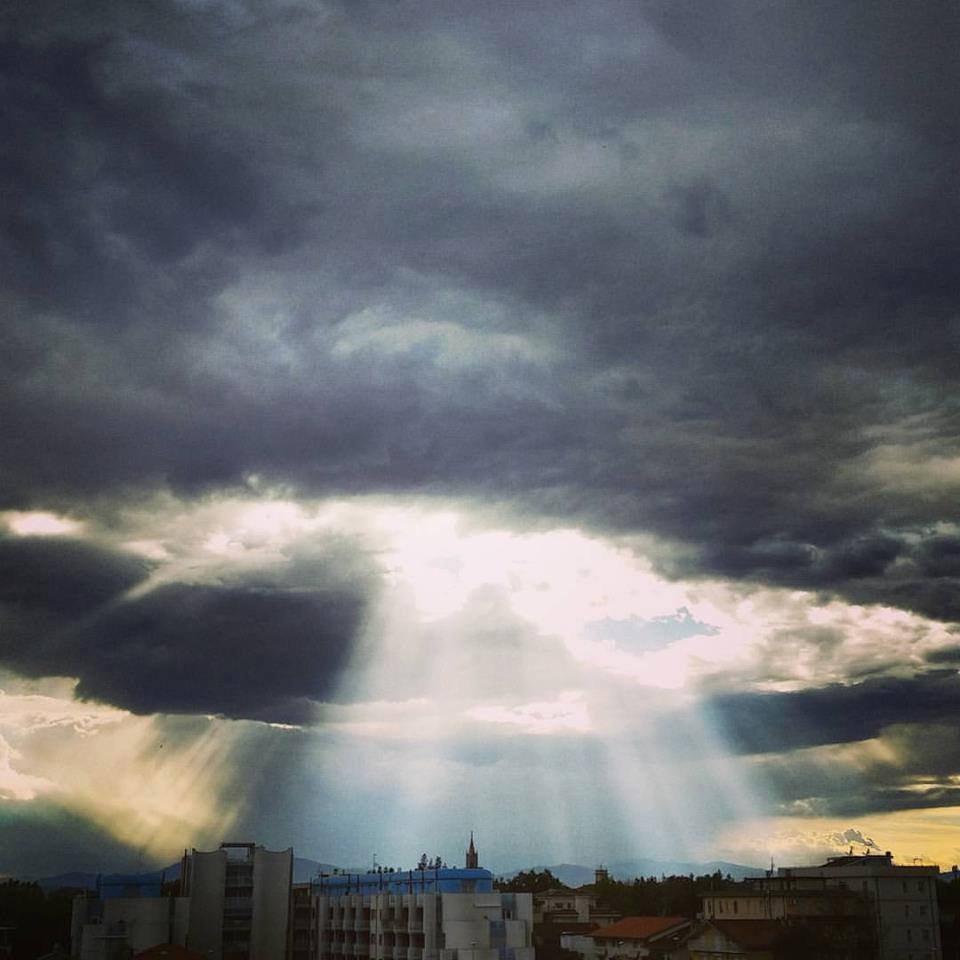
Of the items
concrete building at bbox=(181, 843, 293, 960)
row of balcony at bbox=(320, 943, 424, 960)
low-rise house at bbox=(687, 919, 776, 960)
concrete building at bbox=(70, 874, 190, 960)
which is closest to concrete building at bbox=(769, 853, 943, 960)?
low-rise house at bbox=(687, 919, 776, 960)

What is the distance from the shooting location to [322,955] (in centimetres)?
12638

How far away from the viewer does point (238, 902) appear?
125 meters

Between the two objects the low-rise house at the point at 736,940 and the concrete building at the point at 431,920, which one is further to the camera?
the low-rise house at the point at 736,940

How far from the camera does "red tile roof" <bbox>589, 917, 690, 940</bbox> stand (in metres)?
130

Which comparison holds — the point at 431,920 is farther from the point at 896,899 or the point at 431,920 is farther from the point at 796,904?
the point at 896,899

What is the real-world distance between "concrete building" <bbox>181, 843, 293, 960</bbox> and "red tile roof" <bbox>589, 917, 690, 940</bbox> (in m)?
41.3

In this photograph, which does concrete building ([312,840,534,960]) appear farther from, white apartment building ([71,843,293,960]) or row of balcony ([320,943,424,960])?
white apartment building ([71,843,293,960])

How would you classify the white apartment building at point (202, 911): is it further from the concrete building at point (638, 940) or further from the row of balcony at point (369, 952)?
the concrete building at point (638, 940)

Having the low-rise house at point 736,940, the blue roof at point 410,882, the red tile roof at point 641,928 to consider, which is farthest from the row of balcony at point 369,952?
the red tile roof at point 641,928

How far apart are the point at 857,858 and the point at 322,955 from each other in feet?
250

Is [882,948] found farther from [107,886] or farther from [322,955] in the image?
[107,886]

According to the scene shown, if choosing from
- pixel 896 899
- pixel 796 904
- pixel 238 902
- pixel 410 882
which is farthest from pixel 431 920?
Result: pixel 896 899

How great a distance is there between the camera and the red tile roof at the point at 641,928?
130 m

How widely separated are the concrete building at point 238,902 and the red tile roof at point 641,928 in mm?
41309
